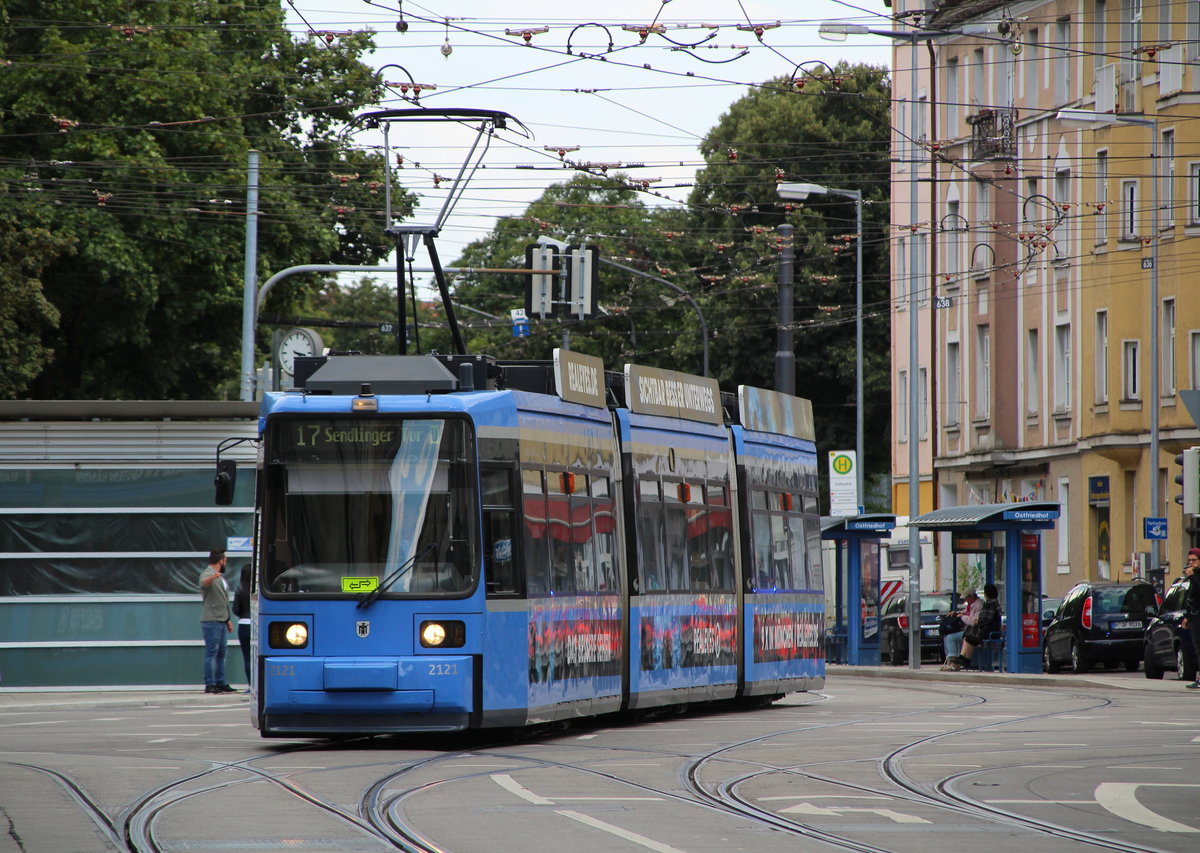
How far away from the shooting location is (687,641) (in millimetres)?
20344

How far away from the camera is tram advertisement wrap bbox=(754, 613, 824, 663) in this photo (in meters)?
22.2

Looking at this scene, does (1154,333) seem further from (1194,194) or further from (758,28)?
(758,28)

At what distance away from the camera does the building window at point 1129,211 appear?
48.1 meters

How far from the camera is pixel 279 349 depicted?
34344mm

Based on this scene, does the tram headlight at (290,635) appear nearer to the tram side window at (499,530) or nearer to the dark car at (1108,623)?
the tram side window at (499,530)

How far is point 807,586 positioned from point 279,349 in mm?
12973

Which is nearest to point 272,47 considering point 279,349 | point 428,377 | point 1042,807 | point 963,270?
point 279,349

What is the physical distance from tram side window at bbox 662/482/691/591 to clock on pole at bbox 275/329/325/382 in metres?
14.1

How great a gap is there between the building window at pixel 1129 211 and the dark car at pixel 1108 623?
1536 cm

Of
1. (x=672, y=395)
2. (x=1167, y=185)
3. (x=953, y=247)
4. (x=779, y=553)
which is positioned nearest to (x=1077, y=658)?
(x=779, y=553)

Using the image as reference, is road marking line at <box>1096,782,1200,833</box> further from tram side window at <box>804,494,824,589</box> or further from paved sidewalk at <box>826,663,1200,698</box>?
paved sidewalk at <box>826,663,1200,698</box>

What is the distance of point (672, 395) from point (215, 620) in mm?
7742

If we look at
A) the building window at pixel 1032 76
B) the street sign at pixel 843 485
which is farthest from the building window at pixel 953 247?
the street sign at pixel 843 485

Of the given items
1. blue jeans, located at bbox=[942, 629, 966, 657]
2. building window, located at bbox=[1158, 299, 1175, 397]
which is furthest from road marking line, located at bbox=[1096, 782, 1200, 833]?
building window, located at bbox=[1158, 299, 1175, 397]
